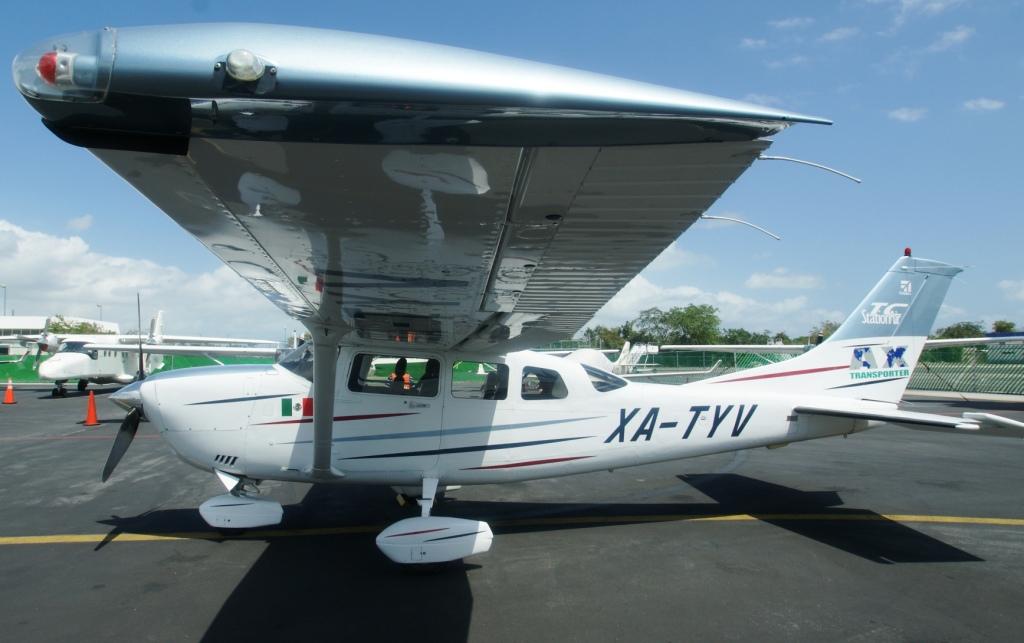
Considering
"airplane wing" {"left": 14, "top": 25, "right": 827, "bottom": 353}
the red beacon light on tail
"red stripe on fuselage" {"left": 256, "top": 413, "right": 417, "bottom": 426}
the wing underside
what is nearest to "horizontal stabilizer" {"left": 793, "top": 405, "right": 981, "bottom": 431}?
the wing underside

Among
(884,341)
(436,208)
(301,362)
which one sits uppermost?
(436,208)

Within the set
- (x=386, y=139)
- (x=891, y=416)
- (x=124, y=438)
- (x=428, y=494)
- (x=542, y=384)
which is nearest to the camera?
(x=386, y=139)

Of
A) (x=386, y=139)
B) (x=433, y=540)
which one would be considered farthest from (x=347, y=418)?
(x=386, y=139)

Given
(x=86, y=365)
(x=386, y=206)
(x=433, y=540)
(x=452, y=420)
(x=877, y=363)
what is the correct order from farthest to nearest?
1. (x=86, y=365)
2. (x=877, y=363)
3. (x=452, y=420)
4. (x=433, y=540)
5. (x=386, y=206)

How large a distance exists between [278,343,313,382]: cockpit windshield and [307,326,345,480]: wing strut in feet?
1.48

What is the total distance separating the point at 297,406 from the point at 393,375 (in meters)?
0.93

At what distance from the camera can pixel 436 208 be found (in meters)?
1.92

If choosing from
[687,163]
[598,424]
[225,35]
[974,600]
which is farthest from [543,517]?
[225,35]

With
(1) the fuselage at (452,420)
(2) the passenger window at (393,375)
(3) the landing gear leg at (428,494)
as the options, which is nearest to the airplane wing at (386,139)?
(2) the passenger window at (393,375)

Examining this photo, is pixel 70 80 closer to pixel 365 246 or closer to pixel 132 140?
pixel 132 140

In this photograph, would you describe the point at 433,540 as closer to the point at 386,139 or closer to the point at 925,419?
the point at 386,139

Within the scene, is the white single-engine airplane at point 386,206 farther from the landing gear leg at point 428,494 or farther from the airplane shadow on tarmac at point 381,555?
the airplane shadow on tarmac at point 381,555

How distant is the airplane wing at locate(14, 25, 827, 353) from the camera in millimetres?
1197

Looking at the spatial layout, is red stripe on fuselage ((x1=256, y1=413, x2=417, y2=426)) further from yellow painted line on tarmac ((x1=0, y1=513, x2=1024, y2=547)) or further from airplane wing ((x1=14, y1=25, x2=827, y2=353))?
airplane wing ((x1=14, y1=25, x2=827, y2=353))
